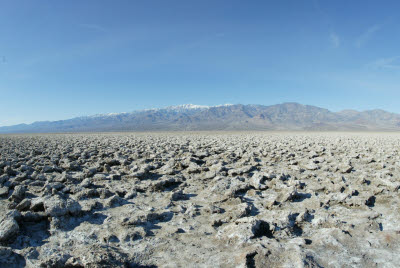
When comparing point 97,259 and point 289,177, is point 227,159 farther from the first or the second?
point 97,259

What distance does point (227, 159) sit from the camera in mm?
7449

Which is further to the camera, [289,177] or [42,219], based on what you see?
[289,177]

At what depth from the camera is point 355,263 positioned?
6.64 feet

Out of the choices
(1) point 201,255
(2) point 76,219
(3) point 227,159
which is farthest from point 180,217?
(3) point 227,159

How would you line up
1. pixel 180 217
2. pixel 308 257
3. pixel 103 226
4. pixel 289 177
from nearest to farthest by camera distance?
pixel 308 257
pixel 103 226
pixel 180 217
pixel 289 177

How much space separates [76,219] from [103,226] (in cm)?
39

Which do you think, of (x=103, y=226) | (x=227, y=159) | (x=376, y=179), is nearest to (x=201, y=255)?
(x=103, y=226)

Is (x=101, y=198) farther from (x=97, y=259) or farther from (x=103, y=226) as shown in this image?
(x=97, y=259)

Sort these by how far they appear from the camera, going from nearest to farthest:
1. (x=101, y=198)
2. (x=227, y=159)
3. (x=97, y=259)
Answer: (x=97, y=259) → (x=101, y=198) → (x=227, y=159)

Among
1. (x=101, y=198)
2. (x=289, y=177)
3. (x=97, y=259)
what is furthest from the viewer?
(x=289, y=177)

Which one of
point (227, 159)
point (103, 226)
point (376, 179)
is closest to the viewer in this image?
point (103, 226)

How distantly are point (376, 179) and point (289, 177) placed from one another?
5.07ft

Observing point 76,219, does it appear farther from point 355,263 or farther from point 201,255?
point 355,263

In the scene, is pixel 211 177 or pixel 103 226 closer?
pixel 103 226
